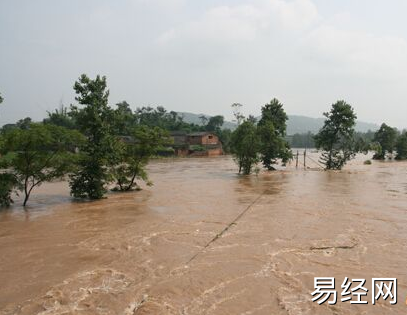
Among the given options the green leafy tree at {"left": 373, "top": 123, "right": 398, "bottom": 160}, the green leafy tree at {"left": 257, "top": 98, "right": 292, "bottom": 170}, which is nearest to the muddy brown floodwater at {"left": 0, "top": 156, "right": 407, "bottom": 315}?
the green leafy tree at {"left": 257, "top": 98, "right": 292, "bottom": 170}

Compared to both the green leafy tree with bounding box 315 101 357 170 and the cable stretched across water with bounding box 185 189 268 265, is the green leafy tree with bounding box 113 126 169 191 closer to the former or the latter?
the cable stretched across water with bounding box 185 189 268 265

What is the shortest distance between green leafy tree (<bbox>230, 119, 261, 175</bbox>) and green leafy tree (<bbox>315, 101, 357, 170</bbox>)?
775 centimetres

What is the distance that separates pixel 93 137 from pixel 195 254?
1012 centimetres

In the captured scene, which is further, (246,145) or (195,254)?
(246,145)

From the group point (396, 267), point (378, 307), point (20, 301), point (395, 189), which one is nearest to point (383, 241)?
point (396, 267)

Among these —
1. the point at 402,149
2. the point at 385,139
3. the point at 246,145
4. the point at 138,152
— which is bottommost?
the point at 402,149

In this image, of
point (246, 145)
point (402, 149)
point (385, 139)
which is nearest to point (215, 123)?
point (385, 139)

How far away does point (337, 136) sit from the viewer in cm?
3409

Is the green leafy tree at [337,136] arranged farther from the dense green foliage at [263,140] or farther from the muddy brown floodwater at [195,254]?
the muddy brown floodwater at [195,254]

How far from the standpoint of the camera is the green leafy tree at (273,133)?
32737mm

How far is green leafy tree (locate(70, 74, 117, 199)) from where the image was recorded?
17062 mm

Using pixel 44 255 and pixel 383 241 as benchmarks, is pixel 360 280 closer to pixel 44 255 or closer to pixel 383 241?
pixel 383 241

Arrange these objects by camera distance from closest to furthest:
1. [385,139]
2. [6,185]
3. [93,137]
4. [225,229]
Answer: [225,229], [6,185], [93,137], [385,139]

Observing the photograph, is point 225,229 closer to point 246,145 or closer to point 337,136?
point 246,145
